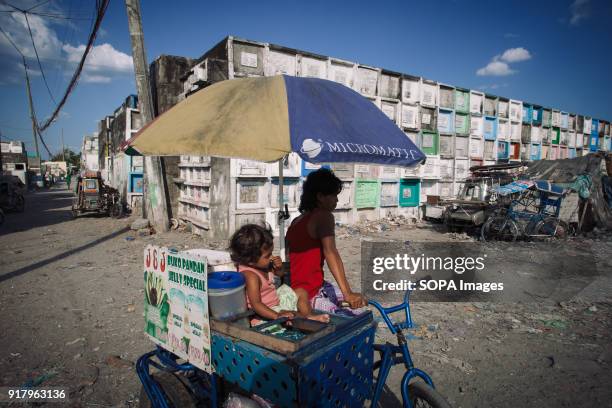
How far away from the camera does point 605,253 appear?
8102mm

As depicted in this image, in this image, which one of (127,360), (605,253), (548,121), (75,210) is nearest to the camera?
(127,360)

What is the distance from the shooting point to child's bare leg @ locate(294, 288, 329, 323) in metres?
1.74

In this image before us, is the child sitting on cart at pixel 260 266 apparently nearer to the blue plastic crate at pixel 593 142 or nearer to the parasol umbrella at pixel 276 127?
the parasol umbrella at pixel 276 127

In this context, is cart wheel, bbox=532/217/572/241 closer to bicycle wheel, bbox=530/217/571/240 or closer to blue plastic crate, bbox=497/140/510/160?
bicycle wheel, bbox=530/217/571/240

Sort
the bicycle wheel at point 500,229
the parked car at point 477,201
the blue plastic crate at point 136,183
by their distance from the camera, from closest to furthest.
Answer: the bicycle wheel at point 500,229 < the parked car at point 477,201 < the blue plastic crate at point 136,183

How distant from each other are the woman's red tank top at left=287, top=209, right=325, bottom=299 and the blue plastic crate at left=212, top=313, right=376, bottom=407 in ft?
2.17

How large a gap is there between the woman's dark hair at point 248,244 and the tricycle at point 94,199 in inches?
518

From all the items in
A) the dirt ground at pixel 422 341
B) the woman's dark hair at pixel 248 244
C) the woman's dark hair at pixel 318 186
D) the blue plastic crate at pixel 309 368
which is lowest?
the dirt ground at pixel 422 341

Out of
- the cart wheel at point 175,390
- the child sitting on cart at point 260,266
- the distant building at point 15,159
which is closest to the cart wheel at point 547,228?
the child sitting on cart at point 260,266

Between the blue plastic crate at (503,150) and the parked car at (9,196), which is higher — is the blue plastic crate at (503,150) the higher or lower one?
the higher one

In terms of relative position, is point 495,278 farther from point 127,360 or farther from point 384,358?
point 127,360

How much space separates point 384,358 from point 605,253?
354 inches

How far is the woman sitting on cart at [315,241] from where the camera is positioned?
2.20 m

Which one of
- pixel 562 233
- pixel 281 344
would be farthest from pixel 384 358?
pixel 562 233
